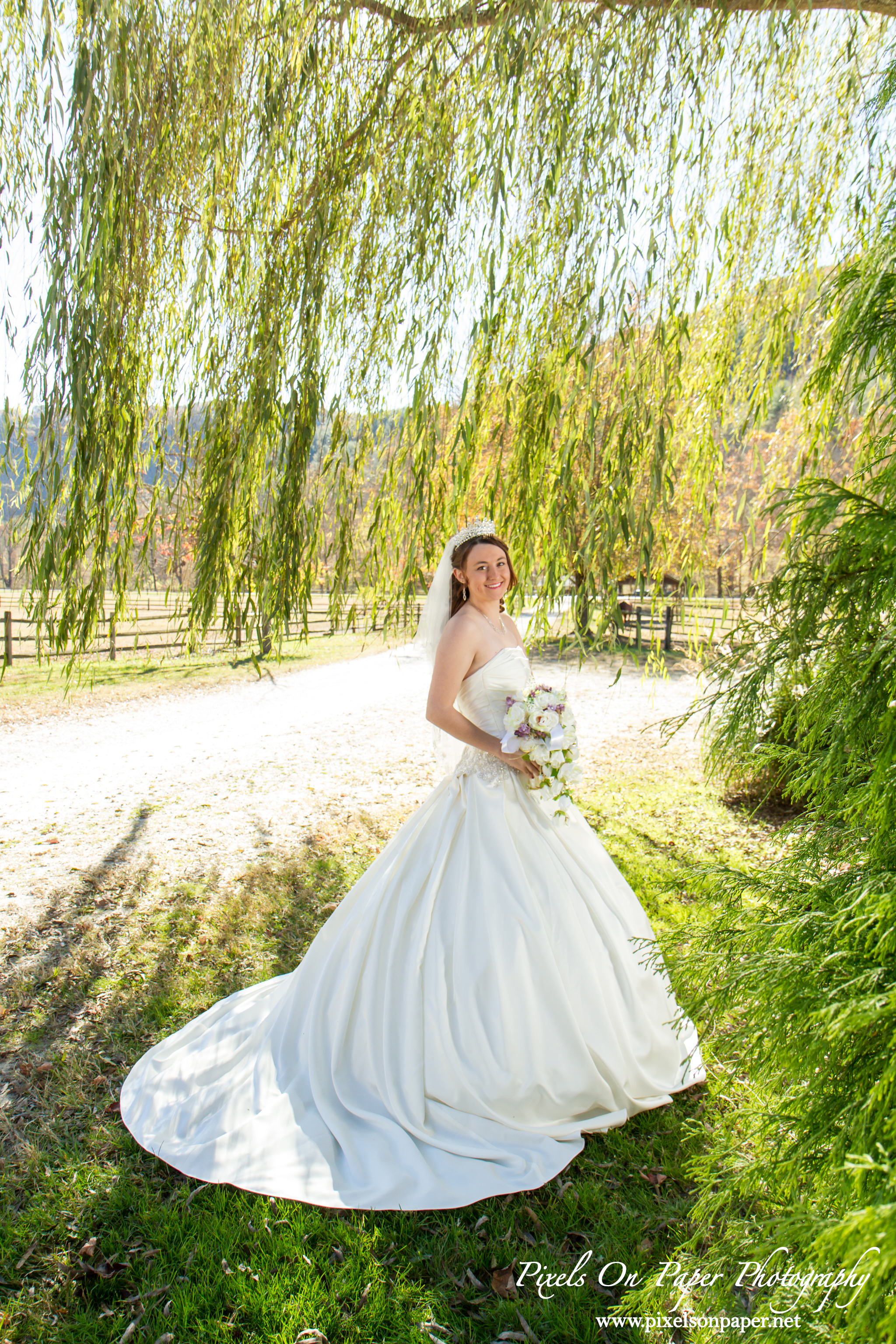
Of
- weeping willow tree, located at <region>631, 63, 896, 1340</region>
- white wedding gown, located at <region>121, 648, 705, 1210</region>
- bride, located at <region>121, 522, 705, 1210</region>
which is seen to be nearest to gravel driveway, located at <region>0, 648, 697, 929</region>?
bride, located at <region>121, 522, 705, 1210</region>

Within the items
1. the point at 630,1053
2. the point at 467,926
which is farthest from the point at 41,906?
the point at 630,1053

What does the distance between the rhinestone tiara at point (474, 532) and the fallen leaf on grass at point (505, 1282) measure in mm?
2500

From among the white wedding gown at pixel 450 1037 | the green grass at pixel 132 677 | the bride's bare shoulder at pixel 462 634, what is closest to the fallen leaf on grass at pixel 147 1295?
the white wedding gown at pixel 450 1037

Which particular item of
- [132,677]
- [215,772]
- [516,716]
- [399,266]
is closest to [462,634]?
[516,716]

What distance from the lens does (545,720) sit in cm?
309

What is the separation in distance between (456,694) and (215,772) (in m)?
5.92

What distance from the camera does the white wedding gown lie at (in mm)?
2607

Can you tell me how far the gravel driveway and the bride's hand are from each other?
1.42 feet

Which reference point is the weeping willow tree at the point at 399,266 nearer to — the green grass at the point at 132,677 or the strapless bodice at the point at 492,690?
the strapless bodice at the point at 492,690

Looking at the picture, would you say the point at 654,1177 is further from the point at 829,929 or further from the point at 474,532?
the point at 474,532

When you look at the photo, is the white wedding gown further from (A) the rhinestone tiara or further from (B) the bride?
(A) the rhinestone tiara

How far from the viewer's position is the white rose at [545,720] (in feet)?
10.1

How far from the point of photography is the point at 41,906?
5.04 m

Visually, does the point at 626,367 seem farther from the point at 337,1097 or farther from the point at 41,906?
the point at 41,906
